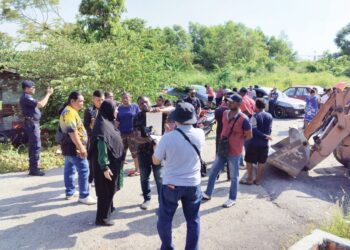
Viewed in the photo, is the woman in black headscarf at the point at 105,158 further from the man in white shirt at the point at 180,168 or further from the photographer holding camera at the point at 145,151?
the man in white shirt at the point at 180,168

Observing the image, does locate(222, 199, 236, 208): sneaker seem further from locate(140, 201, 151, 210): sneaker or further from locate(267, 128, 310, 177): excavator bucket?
locate(267, 128, 310, 177): excavator bucket

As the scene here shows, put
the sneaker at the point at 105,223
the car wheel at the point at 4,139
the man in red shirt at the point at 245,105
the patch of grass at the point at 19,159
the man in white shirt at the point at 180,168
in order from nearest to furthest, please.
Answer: the man in white shirt at the point at 180,168 < the sneaker at the point at 105,223 < the man in red shirt at the point at 245,105 < the patch of grass at the point at 19,159 < the car wheel at the point at 4,139

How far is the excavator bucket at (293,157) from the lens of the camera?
6.68m

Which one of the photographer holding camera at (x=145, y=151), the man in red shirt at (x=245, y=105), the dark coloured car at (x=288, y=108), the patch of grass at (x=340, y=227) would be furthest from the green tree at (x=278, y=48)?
the patch of grass at (x=340, y=227)

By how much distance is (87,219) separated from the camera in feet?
16.1

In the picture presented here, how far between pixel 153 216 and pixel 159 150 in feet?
6.03

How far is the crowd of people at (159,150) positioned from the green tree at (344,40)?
45.1m

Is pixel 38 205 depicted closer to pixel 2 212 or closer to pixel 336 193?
pixel 2 212

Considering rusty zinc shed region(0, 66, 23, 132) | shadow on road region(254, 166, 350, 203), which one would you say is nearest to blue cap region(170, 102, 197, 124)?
shadow on road region(254, 166, 350, 203)

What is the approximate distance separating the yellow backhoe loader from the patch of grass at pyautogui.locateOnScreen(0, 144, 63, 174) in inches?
199

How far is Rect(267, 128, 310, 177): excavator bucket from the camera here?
668 cm

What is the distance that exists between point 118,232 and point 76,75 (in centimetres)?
668

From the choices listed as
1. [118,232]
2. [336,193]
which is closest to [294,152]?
[336,193]

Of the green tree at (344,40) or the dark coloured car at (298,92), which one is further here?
the green tree at (344,40)
